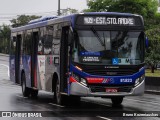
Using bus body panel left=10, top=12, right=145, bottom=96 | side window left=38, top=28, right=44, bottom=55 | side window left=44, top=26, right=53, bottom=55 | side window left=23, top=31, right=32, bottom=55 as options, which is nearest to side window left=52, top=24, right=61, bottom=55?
bus body panel left=10, top=12, right=145, bottom=96

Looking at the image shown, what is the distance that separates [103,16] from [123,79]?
7.25ft

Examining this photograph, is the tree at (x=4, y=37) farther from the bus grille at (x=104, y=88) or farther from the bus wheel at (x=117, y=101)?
the bus grille at (x=104, y=88)

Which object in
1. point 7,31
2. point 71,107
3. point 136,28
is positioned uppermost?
point 136,28

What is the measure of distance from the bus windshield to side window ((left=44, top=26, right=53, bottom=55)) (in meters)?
2.89

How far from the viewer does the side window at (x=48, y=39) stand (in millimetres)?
20438

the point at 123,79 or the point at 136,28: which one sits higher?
the point at 136,28

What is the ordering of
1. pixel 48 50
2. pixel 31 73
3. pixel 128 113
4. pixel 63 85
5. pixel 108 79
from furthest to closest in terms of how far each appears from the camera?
pixel 31 73 → pixel 48 50 → pixel 63 85 → pixel 108 79 → pixel 128 113

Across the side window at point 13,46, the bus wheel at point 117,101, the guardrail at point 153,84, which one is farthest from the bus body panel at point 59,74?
the guardrail at point 153,84

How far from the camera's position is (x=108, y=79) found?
1750 centimetres

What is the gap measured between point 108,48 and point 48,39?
12.0ft

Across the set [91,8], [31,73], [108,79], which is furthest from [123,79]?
[91,8]

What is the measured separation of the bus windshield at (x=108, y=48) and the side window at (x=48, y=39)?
2.89m

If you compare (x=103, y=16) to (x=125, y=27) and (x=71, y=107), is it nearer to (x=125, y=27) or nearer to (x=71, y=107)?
(x=125, y=27)

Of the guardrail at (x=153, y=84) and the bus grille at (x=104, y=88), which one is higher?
the bus grille at (x=104, y=88)
